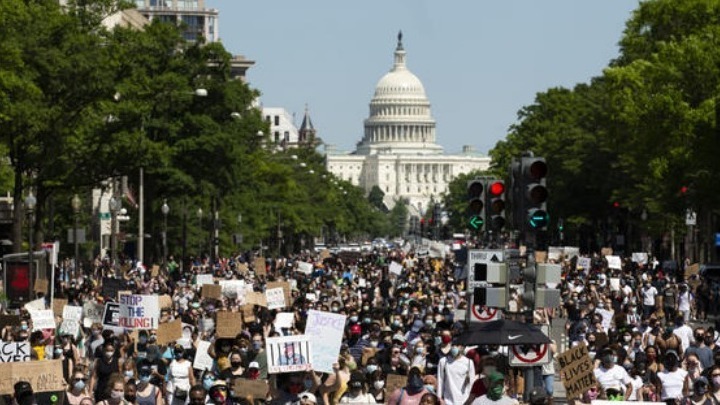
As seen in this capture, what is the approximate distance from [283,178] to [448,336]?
11487 cm

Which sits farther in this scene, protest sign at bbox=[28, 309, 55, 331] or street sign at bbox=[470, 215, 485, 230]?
protest sign at bbox=[28, 309, 55, 331]

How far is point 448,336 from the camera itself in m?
28.2

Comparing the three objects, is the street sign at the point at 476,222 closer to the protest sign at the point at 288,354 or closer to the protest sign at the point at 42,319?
the protest sign at the point at 288,354

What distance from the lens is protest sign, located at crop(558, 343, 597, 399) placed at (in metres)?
21.9

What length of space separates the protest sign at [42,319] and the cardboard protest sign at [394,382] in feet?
26.9

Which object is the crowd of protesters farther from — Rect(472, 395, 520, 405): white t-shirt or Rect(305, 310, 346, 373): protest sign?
Rect(305, 310, 346, 373): protest sign

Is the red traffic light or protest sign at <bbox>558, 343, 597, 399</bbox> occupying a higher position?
the red traffic light

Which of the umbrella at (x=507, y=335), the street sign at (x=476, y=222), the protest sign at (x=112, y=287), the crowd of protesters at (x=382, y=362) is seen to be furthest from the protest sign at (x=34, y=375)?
the protest sign at (x=112, y=287)

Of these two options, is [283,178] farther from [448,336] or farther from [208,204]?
[448,336]

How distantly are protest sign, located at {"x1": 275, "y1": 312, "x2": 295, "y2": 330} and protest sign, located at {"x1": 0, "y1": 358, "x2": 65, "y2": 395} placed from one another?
1032 cm

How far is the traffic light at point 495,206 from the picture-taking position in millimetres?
27078

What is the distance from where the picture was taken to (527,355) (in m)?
24.0

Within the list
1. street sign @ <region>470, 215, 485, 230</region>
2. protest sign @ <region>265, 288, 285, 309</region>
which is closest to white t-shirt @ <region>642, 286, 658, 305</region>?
protest sign @ <region>265, 288, 285, 309</region>

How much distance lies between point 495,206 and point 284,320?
831 cm
